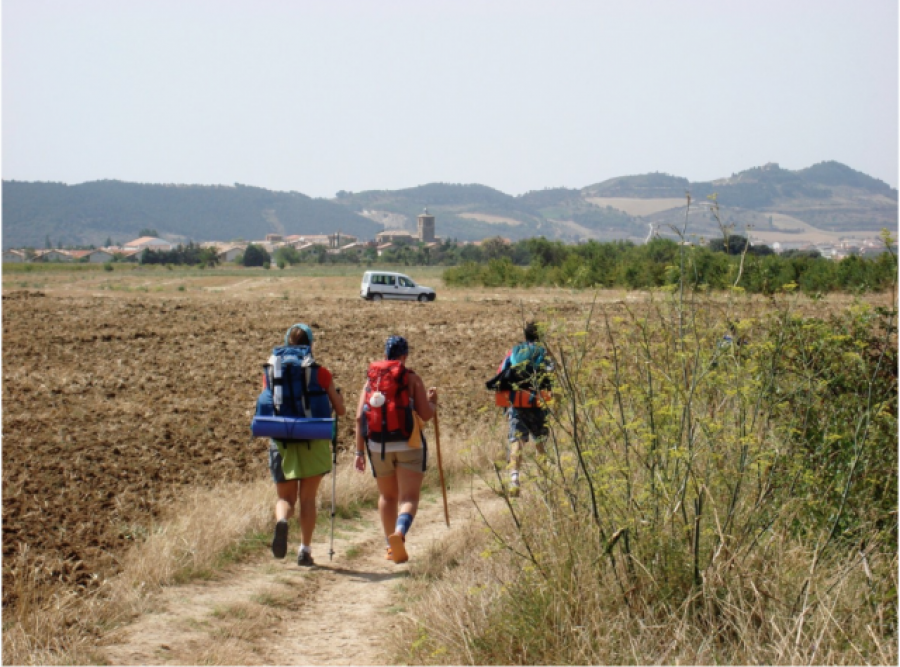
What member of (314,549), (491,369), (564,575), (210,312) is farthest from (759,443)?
(210,312)

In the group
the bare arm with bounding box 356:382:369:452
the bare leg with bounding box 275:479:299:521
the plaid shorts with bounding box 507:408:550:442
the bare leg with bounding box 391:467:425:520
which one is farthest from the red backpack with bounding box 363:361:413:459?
the plaid shorts with bounding box 507:408:550:442

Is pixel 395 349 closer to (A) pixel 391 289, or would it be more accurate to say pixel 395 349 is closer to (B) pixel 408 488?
(B) pixel 408 488

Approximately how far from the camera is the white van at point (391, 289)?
47156 millimetres

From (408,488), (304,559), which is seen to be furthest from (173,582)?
(408,488)

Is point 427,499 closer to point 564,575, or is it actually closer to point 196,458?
point 196,458

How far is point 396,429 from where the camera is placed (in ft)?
23.8

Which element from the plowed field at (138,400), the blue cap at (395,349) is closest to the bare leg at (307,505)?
the blue cap at (395,349)

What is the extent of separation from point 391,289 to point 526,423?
125 feet

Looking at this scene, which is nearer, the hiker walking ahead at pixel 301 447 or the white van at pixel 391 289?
the hiker walking ahead at pixel 301 447

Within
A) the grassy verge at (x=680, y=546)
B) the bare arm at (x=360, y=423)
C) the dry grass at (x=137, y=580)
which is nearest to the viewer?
the grassy verge at (x=680, y=546)

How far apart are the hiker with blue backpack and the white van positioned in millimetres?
39501

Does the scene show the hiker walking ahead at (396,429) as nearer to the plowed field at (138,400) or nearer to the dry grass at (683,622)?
the plowed field at (138,400)

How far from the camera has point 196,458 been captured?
12.1 m

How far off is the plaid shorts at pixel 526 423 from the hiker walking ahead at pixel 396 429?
2.03 meters
